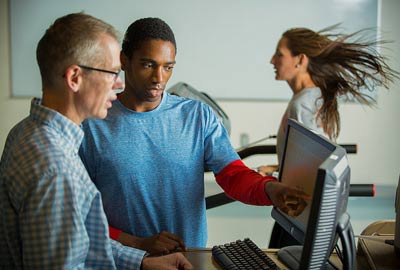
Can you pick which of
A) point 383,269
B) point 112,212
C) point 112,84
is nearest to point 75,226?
point 112,84

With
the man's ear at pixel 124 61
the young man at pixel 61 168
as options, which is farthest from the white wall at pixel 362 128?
the young man at pixel 61 168

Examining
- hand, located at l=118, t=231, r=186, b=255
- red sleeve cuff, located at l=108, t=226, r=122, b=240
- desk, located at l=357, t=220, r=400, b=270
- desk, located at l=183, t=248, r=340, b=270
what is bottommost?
desk, located at l=357, t=220, r=400, b=270

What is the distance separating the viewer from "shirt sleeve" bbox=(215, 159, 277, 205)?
66.8 inches

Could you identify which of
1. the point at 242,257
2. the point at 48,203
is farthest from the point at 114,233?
the point at 48,203

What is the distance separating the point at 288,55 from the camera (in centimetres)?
Result: 328

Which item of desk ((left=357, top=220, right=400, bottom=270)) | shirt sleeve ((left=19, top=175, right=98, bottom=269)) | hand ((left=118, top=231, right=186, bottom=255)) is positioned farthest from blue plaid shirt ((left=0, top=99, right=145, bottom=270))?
desk ((left=357, top=220, right=400, bottom=270))

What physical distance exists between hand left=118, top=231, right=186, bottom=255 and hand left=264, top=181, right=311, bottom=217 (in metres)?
0.29

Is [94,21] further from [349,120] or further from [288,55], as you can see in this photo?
[349,120]

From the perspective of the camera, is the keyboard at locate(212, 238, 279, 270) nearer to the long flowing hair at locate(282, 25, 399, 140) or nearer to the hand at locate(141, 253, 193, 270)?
the hand at locate(141, 253, 193, 270)

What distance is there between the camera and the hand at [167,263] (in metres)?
1.43

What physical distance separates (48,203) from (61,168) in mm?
72

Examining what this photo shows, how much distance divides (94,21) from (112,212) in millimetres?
628

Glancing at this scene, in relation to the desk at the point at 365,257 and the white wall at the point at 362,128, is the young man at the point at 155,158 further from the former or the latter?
the white wall at the point at 362,128

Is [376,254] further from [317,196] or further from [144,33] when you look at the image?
[144,33]
